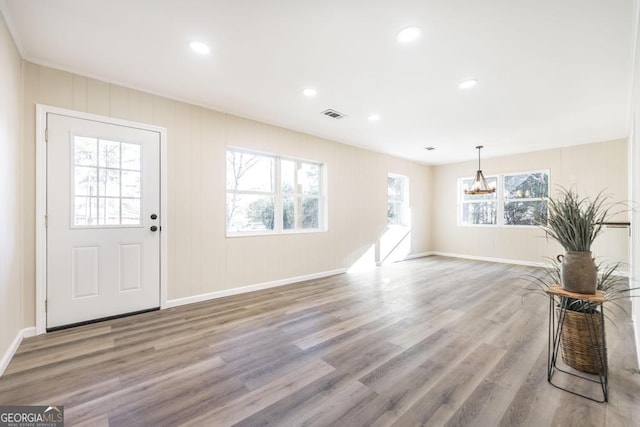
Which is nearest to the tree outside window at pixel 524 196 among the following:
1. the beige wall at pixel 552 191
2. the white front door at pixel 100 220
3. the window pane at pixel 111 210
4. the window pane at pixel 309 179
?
the beige wall at pixel 552 191

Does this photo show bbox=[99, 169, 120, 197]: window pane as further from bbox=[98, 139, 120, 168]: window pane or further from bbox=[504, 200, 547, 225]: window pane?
bbox=[504, 200, 547, 225]: window pane

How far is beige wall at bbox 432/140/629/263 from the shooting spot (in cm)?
508

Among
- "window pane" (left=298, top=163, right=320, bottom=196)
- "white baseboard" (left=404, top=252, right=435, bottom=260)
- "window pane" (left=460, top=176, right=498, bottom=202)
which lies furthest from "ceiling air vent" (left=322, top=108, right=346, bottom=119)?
"window pane" (left=460, top=176, right=498, bottom=202)

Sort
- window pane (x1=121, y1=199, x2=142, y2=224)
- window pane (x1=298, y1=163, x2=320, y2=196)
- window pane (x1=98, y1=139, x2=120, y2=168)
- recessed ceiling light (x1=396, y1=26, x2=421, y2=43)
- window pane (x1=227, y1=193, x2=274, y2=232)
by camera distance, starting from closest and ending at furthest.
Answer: recessed ceiling light (x1=396, y1=26, x2=421, y2=43) → window pane (x1=98, y1=139, x2=120, y2=168) → window pane (x1=121, y1=199, x2=142, y2=224) → window pane (x1=227, y1=193, x2=274, y2=232) → window pane (x1=298, y1=163, x2=320, y2=196)

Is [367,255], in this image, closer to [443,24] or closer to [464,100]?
[464,100]

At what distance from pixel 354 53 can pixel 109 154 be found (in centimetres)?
284

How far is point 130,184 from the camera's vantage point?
3131 mm

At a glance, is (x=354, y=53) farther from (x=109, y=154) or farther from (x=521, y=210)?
(x=521, y=210)

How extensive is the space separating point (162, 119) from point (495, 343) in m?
4.32

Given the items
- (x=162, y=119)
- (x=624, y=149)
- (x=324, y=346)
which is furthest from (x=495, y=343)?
(x=624, y=149)

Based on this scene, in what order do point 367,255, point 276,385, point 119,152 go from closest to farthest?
point 276,385, point 119,152, point 367,255

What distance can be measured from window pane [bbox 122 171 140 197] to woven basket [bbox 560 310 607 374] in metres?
4.29

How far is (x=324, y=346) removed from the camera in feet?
7.72

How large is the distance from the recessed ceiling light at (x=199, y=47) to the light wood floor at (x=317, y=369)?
2645 millimetres
